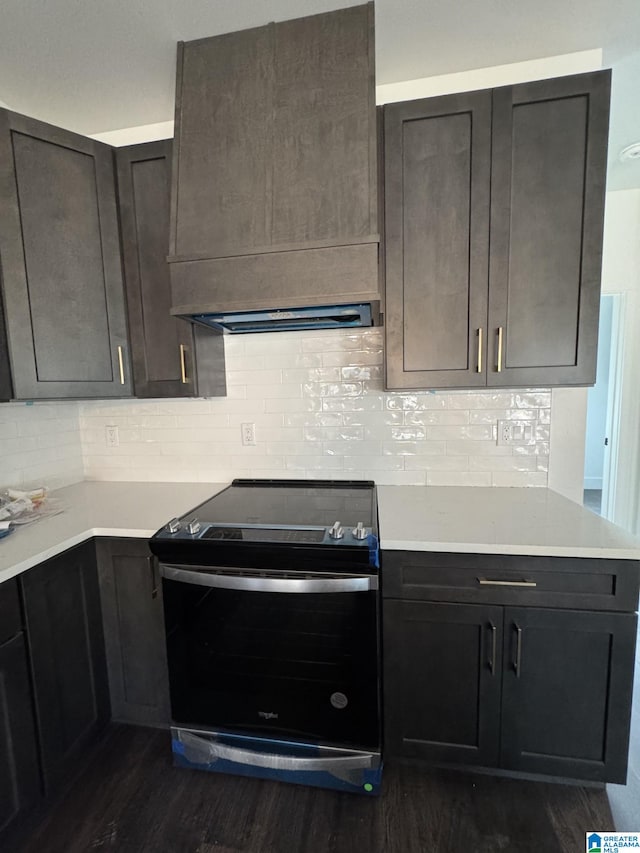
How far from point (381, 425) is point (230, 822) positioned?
1636 mm

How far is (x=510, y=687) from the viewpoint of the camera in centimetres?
Answer: 136

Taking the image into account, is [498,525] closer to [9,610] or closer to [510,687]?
[510,687]

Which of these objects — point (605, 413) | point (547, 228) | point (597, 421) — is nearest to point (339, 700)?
point (547, 228)

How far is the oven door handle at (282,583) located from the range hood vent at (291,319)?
0.95 m

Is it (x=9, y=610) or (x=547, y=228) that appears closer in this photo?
(x=9, y=610)

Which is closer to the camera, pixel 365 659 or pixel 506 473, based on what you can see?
pixel 365 659

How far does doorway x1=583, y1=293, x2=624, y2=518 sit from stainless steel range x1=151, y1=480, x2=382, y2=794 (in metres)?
2.36

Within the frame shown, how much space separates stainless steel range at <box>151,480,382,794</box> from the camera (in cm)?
132

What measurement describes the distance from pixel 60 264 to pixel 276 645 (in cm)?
177

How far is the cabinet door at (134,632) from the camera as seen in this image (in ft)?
5.14

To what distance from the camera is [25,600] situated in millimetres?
1284

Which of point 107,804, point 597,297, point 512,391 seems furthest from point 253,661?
point 597,297

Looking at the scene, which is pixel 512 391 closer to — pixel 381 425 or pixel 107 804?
pixel 381 425

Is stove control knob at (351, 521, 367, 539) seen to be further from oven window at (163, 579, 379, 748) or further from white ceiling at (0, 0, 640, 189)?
white ceiling at (0, 0, 640, 189)
